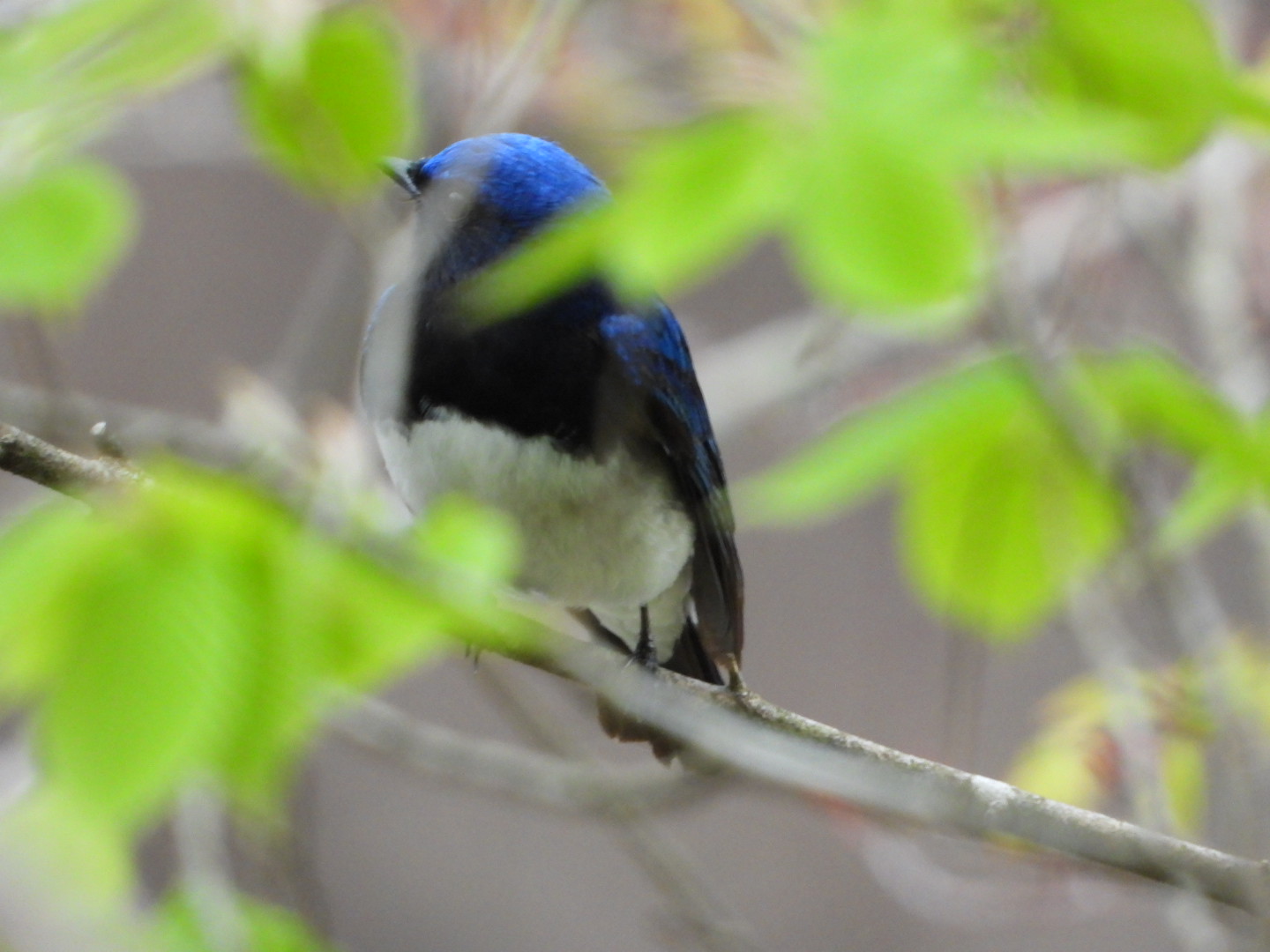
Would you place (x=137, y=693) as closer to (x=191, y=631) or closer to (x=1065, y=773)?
(x=191, y=631)

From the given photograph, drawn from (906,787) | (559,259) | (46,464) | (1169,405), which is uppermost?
(559,259)

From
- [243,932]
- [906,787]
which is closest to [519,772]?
[243,932]

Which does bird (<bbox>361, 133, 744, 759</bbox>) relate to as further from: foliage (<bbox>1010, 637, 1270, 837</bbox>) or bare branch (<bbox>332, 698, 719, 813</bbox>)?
foliage (<bbox>1010, 637, 1270, 837</bbox>)

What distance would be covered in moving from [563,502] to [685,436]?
1.00ft

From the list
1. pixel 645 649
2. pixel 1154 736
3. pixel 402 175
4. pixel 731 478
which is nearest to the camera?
pixel 1154 736

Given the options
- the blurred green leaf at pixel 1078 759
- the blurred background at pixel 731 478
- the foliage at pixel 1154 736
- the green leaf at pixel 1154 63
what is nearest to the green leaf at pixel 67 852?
the green leaf at pixel 1154 63

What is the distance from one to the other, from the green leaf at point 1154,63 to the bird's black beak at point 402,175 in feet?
5.02

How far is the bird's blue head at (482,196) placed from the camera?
2.79 metres

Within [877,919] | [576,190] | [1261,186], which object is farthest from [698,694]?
[877,919]

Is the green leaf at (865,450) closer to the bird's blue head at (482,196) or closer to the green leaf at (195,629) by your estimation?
the green leaf at (195,629)

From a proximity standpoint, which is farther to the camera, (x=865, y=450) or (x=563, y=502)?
(x=563, y=502)

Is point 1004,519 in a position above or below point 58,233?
below

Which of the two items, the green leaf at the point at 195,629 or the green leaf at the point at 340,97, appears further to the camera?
the green leaf at the point at 340,97

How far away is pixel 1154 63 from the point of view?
132cm
